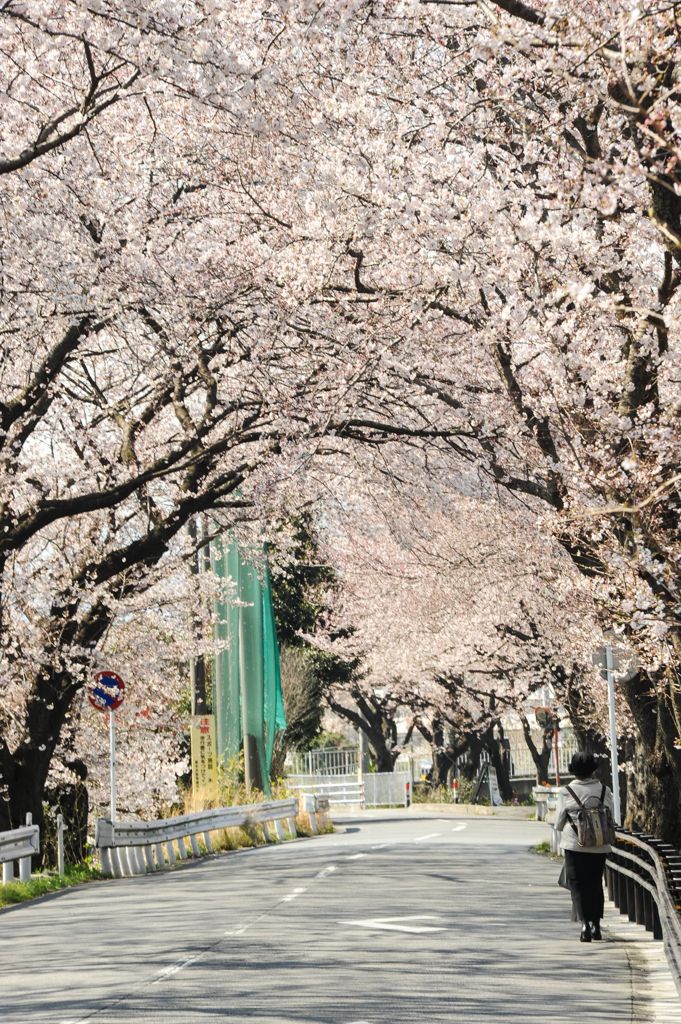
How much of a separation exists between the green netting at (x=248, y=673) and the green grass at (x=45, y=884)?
Answer: 9.39 m

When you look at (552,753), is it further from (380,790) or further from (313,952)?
(313,952)

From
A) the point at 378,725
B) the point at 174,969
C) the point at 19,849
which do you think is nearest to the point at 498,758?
the point at 378,725

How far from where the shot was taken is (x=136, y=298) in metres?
18.1

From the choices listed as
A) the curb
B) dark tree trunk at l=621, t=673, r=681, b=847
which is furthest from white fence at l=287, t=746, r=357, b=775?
dark tree trunk at l=621, t=673, r=681, b=847

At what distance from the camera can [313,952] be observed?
12812 mm

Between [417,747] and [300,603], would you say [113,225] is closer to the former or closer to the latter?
[300,603]

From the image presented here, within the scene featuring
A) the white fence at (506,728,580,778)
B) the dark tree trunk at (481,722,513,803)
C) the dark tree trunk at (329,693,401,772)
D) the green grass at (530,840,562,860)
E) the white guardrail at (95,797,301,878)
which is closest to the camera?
the white guardrail at (95,797,301,878)

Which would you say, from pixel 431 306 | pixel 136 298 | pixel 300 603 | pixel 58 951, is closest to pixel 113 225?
pixel 136 298

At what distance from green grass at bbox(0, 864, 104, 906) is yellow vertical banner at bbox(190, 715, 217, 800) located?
7754 millimetres

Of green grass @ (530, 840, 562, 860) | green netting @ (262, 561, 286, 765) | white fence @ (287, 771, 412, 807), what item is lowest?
green grass @ (530, 840, 562, 860)

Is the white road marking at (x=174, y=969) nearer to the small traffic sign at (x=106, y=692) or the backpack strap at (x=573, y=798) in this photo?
the backpack strap at (x=573, y=798)

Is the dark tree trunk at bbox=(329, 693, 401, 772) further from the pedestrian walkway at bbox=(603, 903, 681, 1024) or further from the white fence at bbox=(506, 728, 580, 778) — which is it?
the pedestrian walkway at bbox=(603, 903, 681, 1024)

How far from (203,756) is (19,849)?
12583 mm

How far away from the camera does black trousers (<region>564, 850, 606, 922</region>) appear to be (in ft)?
45.0
